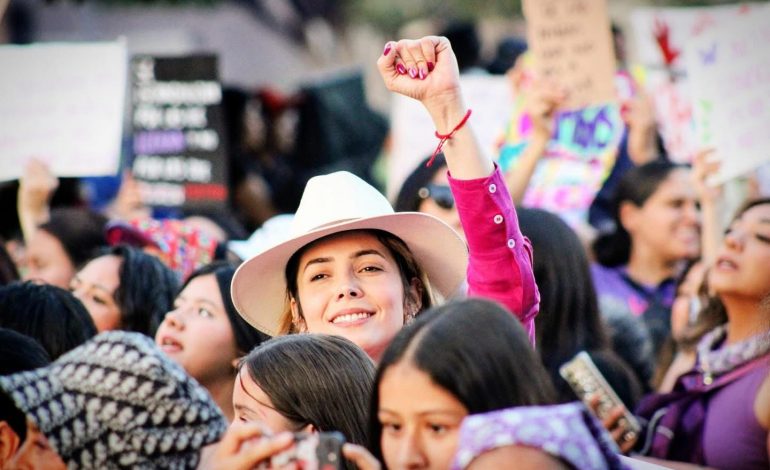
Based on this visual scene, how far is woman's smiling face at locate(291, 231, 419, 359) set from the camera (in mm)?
4062

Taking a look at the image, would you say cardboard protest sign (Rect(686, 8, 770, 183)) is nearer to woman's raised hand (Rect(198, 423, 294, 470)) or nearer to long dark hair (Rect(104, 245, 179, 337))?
long dark hair (Rect(104, 245, 179, 337))

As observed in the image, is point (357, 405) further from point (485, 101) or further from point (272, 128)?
point (272, 128)

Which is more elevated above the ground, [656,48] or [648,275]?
[656,48]

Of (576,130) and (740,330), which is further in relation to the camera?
(576,130)

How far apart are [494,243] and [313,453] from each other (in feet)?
3.93

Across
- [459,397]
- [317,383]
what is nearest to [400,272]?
[317,383]

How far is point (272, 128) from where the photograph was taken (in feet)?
44.2

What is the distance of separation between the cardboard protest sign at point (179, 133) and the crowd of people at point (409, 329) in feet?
3.26

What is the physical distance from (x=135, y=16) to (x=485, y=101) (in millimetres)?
9976

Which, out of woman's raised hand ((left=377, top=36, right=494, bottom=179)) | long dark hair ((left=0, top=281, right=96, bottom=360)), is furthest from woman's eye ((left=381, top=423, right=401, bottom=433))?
long dark hair ((left=0, top=281, right=96, bottom=360))

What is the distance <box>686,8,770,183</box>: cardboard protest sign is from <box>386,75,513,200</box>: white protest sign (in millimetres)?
1466

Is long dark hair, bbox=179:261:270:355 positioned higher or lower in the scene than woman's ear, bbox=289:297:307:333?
lower

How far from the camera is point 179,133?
814 centimetres

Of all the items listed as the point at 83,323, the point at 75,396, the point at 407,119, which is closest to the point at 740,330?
the point at 83,323
